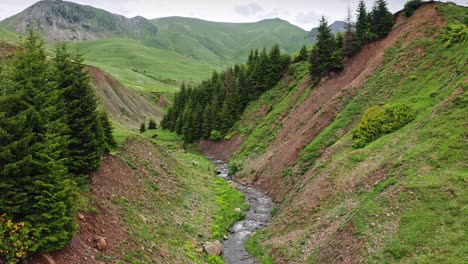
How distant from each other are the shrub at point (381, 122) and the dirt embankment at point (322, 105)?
1115 centimetres

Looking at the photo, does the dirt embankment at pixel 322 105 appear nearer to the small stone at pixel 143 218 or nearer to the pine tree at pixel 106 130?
the small stone at pixel 143 218

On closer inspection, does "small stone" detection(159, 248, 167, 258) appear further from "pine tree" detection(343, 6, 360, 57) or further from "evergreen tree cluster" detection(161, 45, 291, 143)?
"evergreen tree cluster" detection(161, 45, 291, 143)

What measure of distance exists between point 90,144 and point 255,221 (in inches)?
825

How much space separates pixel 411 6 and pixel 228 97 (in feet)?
151

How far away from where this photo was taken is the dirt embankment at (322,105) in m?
50.4

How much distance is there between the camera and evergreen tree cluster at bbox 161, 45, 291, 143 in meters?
85.5

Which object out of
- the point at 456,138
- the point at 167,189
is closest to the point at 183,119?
the point at 167,189

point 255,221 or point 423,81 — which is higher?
point 423,81

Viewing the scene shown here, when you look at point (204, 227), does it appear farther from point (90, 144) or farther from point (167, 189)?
point (90, 144)

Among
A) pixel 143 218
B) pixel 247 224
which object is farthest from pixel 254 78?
pixel 143 218

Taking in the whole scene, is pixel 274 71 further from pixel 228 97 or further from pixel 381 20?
pixel 381 20

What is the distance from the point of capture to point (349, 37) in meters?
62.1

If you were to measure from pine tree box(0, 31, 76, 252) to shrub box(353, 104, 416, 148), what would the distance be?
3025 cm

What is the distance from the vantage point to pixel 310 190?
117 ft
